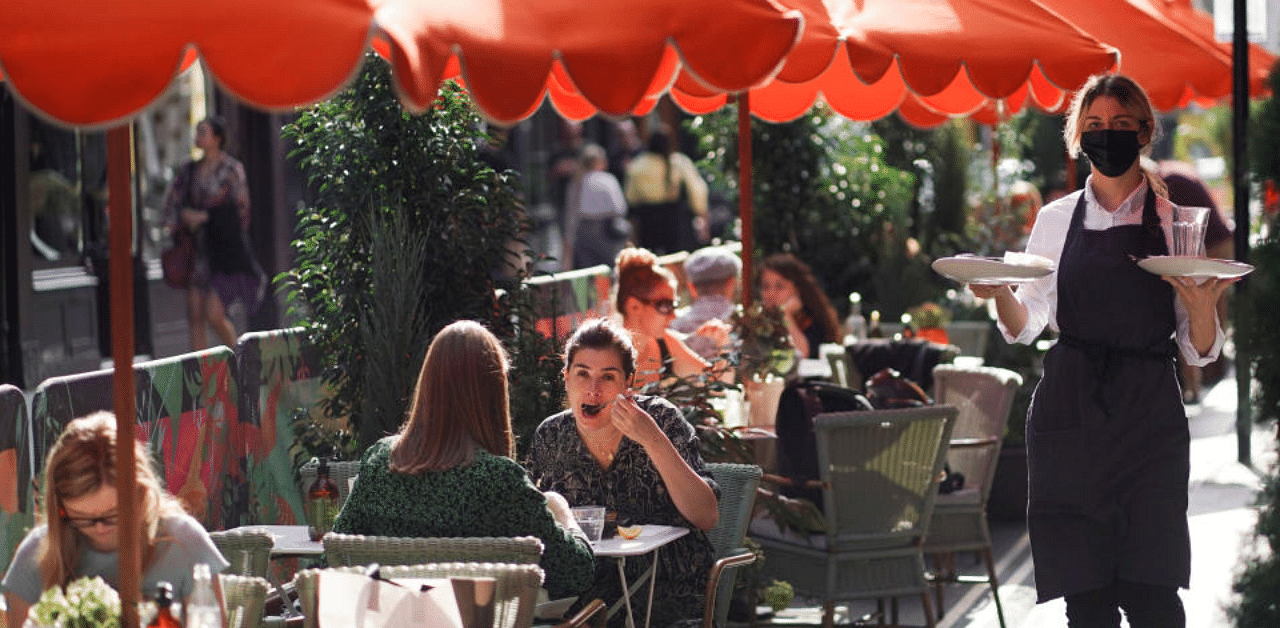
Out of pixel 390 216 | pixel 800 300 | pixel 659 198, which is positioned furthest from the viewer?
pixel 659 198

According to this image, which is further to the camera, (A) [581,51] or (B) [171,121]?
(B) [171,121]

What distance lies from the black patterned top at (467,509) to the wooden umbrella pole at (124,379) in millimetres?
874

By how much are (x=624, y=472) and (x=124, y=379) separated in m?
1.97

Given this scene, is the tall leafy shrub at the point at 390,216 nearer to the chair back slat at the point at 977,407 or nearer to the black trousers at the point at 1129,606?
the chair back slat at the point at 977,407

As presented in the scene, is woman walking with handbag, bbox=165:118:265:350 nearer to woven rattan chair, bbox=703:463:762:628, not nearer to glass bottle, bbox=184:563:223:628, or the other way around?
woven rattan chair, bbox=703:463:762:628

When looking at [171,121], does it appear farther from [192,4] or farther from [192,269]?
[192,4]

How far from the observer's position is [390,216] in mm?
6918

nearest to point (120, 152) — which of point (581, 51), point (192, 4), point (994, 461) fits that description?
point (192, 4)

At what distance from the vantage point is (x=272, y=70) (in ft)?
12.6

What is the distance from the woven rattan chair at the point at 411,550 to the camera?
450 centimetres

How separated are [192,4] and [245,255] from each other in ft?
31.7

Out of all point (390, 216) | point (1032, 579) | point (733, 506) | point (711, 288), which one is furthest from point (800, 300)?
point (733, 506)

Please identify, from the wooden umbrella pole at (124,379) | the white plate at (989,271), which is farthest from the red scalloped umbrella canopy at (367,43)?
the white plate at (989,271)

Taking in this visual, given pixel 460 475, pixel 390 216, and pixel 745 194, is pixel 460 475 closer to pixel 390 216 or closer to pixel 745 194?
pixel 390 216
